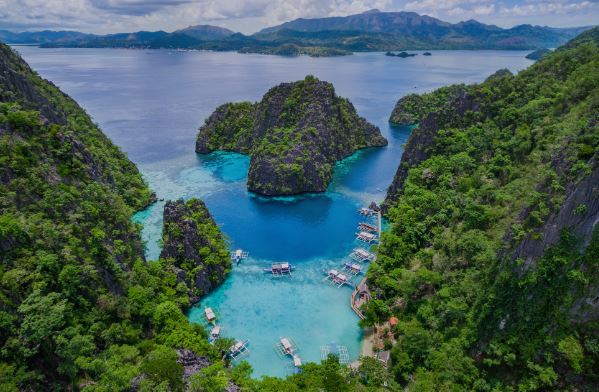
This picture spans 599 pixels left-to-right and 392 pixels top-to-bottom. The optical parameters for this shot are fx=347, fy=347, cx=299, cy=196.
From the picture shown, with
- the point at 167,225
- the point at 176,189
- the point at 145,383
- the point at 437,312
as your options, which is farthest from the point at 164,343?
the point at 176,189

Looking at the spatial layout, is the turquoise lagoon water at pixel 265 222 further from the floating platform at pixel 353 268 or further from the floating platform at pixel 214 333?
the floating platform at pixel 353 268

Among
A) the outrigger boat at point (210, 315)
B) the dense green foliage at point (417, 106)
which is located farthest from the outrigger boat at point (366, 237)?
the dense green foliage at point (417, 106)

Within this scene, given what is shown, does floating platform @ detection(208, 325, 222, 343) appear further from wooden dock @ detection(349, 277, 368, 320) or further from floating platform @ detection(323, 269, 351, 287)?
wooden dock @ detection(349, 277, 368, 320)

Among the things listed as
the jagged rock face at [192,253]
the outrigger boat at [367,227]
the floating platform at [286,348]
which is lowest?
the floating platform at [286,348]

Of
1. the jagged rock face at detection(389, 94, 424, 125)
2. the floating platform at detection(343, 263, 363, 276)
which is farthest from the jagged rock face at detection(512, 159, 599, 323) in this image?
the jagged rock face at detection(389, 94, 424, 125)

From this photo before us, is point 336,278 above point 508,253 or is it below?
below

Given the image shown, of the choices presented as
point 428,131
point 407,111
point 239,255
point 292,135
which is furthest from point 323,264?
point 407,111

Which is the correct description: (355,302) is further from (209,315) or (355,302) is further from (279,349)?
(209,315)
